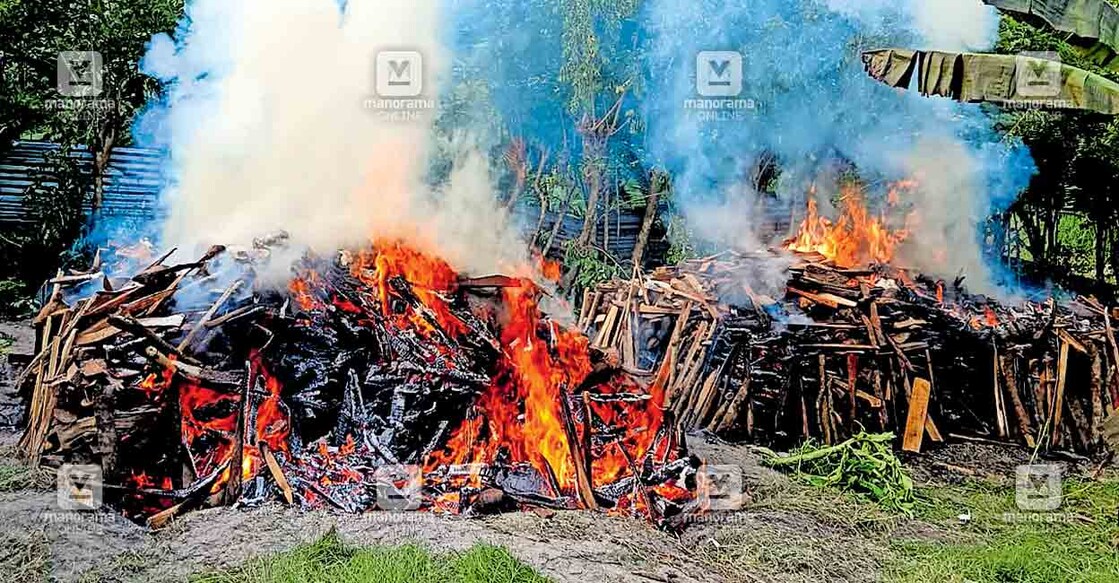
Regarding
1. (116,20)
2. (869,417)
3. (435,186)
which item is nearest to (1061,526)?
(869,417)

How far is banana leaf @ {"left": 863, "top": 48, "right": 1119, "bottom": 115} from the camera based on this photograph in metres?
4.94

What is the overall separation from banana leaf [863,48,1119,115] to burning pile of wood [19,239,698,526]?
2745 millimetres

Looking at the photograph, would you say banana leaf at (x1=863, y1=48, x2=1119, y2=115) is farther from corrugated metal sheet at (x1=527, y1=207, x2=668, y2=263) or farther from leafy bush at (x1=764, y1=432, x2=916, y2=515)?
corrugated metal sheet at (x1=527, y1=207, x2=668, y2=263)

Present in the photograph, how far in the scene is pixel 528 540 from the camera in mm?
4555

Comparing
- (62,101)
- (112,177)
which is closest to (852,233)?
(112,177)

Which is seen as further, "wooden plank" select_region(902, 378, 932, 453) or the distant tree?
the distant tree

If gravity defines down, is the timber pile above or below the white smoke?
below

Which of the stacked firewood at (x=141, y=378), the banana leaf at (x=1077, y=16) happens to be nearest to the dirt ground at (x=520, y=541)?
the stacked firewood at (x=141, y=378)

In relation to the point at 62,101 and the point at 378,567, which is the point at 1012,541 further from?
the point at 62,101

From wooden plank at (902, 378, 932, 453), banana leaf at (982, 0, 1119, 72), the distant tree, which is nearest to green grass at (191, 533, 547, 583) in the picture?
wooden plank at (902, 378, 932, 453)

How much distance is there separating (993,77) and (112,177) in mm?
10290

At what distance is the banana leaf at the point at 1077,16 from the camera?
501 centimetres

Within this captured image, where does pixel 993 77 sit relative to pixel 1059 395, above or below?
above

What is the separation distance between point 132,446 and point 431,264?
250cm
